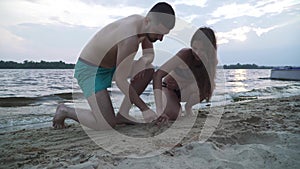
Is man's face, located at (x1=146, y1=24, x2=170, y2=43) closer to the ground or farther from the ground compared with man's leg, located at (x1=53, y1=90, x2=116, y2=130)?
farther from the ground

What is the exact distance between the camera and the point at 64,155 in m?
1.77

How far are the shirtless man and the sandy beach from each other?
21 cm

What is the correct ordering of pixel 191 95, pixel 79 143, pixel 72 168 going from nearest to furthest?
pixel 72 168
pixel 79 143
pixel 191 95

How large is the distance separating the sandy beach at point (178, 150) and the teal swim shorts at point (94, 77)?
468 mm

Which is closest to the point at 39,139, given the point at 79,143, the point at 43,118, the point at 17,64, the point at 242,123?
the point at 79,143

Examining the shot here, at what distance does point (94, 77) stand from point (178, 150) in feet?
4.62

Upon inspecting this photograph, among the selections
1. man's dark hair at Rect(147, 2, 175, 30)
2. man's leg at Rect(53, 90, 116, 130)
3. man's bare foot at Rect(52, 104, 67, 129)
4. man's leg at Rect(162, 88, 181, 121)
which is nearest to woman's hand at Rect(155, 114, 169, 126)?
man's leg at Rect(162, 88, 181, 121)

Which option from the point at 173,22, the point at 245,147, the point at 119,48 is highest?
the point at 173,22

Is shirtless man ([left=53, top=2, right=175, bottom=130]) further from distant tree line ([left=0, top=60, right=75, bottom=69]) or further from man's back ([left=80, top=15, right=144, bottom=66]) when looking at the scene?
distant tree line ([left=0, top=60, right=75, bottom=69])

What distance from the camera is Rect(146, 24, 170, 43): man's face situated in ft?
7.81

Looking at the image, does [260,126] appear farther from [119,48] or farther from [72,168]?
[72,168]

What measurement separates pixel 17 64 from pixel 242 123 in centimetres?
2737

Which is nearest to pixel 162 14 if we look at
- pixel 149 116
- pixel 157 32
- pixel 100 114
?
pixel 157 32

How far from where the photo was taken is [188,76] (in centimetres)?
322
